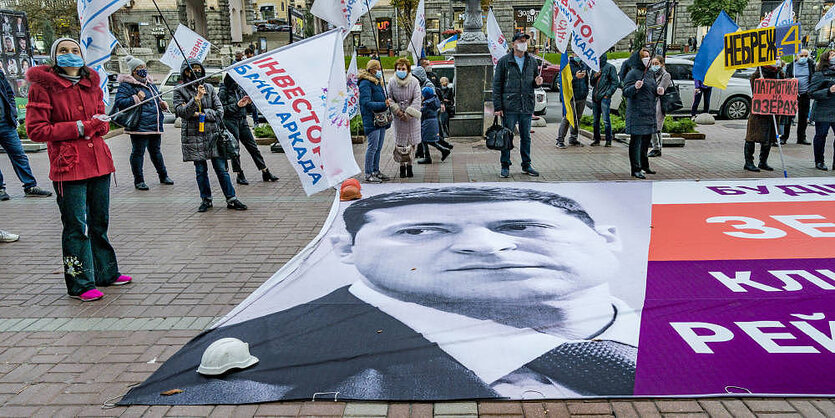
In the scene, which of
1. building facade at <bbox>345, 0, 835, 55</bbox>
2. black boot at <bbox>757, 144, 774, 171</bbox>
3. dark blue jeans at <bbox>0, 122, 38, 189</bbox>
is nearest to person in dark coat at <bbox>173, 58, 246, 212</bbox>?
dark blue jeans at <bbox>0, 122, 38, 189</bbox>

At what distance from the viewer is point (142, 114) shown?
9.18 m

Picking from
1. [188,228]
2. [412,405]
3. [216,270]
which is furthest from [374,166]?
[412,405]

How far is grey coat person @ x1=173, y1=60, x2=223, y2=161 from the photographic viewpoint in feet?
25.1

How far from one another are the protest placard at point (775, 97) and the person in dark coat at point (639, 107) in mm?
1464

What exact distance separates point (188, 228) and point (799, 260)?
6.13 metres

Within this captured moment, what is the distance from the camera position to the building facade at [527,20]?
4447 cm

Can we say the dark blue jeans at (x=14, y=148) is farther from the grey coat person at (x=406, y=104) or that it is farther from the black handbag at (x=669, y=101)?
the black handbag at (x=669, y=101)

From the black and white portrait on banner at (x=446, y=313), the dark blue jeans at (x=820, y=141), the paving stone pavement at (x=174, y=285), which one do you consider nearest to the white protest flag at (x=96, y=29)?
the paving stone pavement at (x=174, y=285)

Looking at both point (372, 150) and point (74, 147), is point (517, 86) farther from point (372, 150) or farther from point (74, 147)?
point (74, 147)

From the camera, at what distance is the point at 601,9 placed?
385 inches

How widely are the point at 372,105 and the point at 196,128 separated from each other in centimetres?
248

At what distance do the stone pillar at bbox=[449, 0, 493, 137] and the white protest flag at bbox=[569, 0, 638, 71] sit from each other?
3248 mm

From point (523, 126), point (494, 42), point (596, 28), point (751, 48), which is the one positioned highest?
point (494, 42)

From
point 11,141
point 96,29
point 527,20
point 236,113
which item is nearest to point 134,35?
point 527,20
